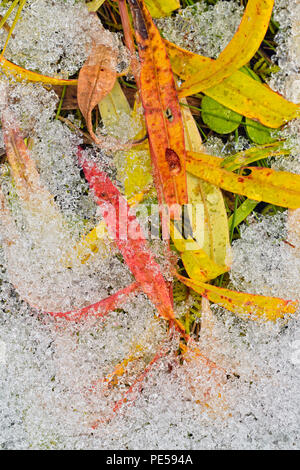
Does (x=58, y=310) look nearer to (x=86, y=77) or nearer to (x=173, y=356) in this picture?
(x=173, y=356)

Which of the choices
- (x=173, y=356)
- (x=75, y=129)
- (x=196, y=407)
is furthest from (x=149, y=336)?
(x=75, y=129)

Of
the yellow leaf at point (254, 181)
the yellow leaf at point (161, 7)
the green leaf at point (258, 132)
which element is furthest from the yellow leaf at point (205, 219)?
the yellow leaf at point (161, 7)

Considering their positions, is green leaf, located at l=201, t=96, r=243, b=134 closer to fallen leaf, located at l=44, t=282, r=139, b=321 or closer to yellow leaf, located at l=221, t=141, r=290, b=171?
yellow leaf, located at l=221, t=141, r=290, b=171

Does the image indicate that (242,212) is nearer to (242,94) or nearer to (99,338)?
(242,94)

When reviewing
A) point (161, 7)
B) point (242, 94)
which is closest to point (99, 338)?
point (242, 94)

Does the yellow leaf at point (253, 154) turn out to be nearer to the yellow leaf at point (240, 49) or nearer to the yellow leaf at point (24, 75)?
the yellow leaf at point (240, 49)

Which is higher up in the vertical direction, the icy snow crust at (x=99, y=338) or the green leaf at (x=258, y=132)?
the green leaf at (x=258, y=132)

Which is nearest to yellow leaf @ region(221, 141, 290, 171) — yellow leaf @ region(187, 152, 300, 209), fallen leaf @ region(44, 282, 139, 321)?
yellow leaf @ region(187, 152, 300, 209)
